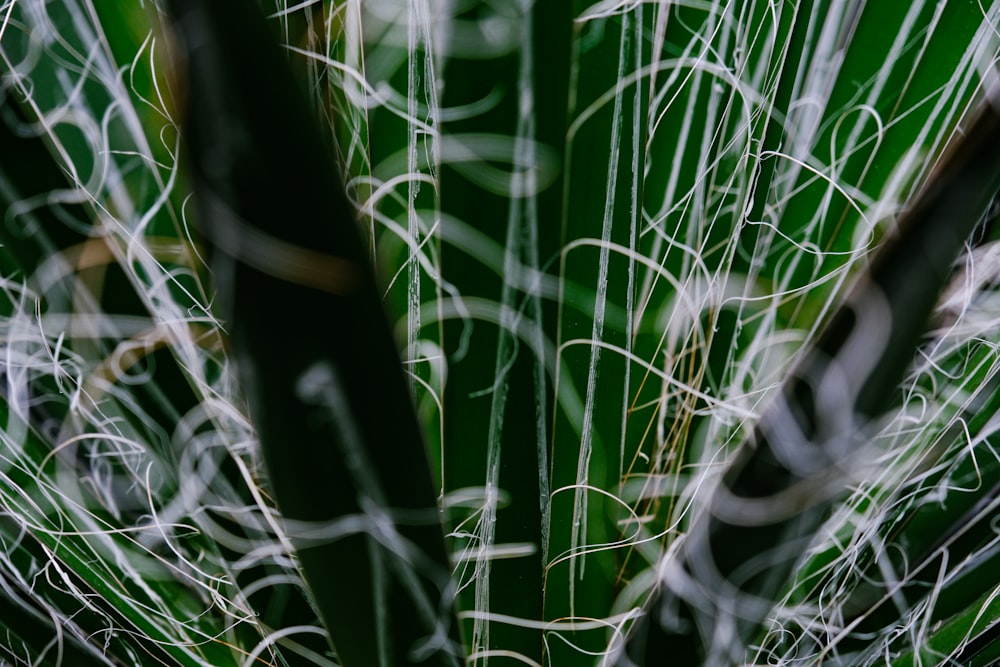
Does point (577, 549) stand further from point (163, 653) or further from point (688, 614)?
point (163, 653)

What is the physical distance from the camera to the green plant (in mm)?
163

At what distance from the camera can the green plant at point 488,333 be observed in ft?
0.53

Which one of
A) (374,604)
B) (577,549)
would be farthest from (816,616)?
(374,604)

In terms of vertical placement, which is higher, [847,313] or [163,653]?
[847,313]

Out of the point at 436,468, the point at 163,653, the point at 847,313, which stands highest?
the point at 847,313

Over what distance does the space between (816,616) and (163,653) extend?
29 centimetres

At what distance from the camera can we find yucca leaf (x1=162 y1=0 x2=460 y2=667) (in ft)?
0.43

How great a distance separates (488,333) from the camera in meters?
0.25

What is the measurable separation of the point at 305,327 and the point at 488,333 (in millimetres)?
111

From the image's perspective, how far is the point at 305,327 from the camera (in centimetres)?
15

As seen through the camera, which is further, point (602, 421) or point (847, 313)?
point (602, 421)

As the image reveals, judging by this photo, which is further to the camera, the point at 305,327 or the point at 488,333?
the point at 488,333

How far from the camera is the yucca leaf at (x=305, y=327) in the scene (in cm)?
13

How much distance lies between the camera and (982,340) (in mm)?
331
